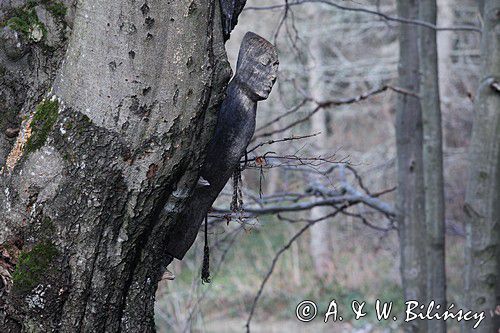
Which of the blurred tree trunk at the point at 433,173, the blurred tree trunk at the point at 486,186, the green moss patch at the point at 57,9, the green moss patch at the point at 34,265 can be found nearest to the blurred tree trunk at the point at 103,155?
the green moss patch at the point at 34,265

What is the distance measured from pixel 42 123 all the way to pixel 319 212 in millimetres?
12552

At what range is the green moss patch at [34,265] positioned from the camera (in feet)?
6.18

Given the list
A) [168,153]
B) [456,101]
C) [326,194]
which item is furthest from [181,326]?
[456,101]

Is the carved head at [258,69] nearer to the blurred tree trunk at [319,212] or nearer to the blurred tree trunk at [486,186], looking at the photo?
the blurred tree trunk at [486,186]

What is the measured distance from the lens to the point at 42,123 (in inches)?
77.1

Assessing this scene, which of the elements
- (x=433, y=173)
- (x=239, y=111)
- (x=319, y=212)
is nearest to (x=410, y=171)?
(x=433, y=173)

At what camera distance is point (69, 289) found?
190cm

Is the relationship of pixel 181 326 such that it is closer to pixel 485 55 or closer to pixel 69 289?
pixel 485 55

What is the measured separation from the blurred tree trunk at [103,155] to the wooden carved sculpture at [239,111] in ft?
0.47

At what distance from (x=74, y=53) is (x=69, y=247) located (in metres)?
0.54

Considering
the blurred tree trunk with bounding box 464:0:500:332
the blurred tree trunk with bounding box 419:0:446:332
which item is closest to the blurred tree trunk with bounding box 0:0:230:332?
the blurred tree trunk with bounding box 464:0:500:332

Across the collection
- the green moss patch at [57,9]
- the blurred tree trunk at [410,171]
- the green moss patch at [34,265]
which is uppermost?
the blurred tree trunk at [410,171]

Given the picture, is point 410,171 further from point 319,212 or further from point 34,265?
point 319,212

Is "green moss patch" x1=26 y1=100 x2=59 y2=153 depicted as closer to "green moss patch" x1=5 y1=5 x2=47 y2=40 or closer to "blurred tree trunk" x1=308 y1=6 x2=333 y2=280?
"green moss patch" x1=5 y1=5 x2=47 y2=40
